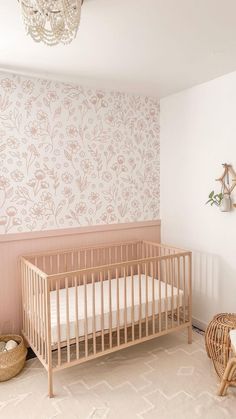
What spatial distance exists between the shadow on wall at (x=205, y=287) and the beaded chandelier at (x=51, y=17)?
2.26 meters

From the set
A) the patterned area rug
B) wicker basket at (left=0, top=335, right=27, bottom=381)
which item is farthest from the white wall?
wicker basket at (left=0, top=335, right=27, bottom=381)

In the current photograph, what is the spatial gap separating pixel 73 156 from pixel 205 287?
1.81 metres

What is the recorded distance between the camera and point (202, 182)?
3039 mm

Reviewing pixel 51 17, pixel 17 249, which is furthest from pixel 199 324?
pixel 51 17

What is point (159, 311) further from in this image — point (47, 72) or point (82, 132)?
point (47, 72)

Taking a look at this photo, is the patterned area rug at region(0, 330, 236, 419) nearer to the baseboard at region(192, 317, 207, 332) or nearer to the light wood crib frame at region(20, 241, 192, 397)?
the light wood crib frame at region(20, 241, 192, 397)

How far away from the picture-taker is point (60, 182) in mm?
2902

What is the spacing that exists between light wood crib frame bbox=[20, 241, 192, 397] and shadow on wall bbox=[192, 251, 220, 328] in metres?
0.29

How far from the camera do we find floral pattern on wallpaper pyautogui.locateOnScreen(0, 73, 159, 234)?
8.77 feet

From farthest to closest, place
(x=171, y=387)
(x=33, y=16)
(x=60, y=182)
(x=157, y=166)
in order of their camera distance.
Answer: (x=157, y=166) < (x=60, y=182) < (x=171, y=387) < (x=33, y=16)

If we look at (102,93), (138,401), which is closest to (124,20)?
(102,93)

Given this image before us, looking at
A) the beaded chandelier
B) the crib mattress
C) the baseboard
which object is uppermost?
the beaded chandelier

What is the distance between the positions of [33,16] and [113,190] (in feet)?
6.20

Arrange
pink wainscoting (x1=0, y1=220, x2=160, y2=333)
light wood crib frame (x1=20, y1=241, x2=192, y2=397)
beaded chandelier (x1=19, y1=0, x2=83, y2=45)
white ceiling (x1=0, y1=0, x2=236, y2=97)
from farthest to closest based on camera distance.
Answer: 1. pink wainscoting (x1=0, y1=220, x2=160, y2=333)
2. light wood crib frame (x1=20, y1=241, x2=192, y2=397)
3. white ceiling (x1=0, y1=0, x2=236, y2=97)
4. beaded chandelier (x1=19, y1=0, x2=83, y2=45)
